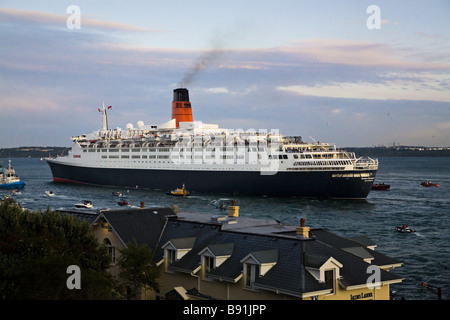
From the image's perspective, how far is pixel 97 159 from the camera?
9656 cm

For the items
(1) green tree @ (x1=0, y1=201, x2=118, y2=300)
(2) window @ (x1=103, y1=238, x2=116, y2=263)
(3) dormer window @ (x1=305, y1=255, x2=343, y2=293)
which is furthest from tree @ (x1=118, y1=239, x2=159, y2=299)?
(3) dormer window @ (x1=305, y1=255, x2=343, y2=293)

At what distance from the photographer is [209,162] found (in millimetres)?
80125

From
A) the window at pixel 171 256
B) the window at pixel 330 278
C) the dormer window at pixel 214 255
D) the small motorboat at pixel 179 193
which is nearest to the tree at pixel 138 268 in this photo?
the window at pixel 171 256

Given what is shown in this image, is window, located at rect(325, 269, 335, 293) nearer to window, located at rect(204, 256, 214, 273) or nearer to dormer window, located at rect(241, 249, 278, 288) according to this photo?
dormer window, located at rect(241, 249, 278, 288)

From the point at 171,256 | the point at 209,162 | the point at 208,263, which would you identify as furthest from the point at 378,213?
the point at 208,263

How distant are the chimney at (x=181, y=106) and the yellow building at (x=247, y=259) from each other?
76971 millimetres

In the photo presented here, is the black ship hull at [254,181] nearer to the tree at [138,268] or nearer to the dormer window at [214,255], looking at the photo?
the dormer window at [214,255]

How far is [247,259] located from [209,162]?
62696 millimetres

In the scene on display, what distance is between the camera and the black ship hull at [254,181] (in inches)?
2768

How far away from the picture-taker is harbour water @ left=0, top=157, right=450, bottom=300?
32750 millimetres

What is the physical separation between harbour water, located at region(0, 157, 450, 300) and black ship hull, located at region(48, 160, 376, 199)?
171 centimetres
